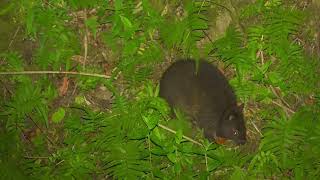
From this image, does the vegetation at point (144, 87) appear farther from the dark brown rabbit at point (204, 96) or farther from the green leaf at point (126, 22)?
the dark brown rabbit at point (204, 96)

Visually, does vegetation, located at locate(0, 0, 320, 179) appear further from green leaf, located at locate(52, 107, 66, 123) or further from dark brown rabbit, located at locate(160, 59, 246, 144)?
dark brown rabbit, located at locate(160, 59, 246, 144)

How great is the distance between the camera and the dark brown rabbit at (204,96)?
4.32 meters

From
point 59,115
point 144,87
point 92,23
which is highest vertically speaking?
point 92,23

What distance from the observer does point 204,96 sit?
14.1ft

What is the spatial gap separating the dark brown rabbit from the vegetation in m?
0.15

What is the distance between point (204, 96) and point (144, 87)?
81 centimetres

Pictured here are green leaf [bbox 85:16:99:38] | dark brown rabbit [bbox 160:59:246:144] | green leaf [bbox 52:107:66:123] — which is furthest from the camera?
green leaf [bbox 52:107:66:123]

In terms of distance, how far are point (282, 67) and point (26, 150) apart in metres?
3.19

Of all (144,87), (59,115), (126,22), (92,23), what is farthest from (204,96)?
(59,115)

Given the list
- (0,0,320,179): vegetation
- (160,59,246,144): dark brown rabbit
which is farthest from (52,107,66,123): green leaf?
(160,59,246,144): dark brown rabbit

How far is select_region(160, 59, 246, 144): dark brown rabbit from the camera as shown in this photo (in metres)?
4.32

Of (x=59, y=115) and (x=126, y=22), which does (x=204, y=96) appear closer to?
(x=126, y=22)

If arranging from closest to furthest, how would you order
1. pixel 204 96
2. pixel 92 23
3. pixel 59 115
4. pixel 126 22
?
pixel 204 96
pixel 126 22
pixel 92 23
pixel 59 115

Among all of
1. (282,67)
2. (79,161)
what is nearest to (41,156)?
(79,161)
